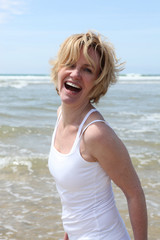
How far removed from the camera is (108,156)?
1.91m

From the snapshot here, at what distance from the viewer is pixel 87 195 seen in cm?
205

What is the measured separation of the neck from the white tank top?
0.21ft

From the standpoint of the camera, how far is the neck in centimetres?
215

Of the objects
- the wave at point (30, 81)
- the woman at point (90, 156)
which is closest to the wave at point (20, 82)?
the wave at point (30, 81)

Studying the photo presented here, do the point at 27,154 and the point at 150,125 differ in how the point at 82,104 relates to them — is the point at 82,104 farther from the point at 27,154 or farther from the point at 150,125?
the point at 150,125

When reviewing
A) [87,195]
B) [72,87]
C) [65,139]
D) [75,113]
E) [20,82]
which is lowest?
[20,82]

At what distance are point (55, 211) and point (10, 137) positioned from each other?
13.8 ft

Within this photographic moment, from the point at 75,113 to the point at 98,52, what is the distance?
1.27 ft

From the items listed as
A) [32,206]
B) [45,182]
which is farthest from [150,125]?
[32,206]

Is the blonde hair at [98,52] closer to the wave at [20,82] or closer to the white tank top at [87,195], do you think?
the white tank top at [87,195]

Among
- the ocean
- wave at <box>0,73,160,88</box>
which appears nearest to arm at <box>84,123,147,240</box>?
the ocean

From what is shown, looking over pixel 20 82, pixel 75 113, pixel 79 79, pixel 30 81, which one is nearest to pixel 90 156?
pixel 75 113

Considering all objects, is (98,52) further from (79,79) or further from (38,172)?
(38,172)

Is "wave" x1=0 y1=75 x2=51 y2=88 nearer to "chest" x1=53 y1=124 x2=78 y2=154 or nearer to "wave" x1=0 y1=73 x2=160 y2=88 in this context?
"wave" x1=0 y1=73 x2=160 y2=88
